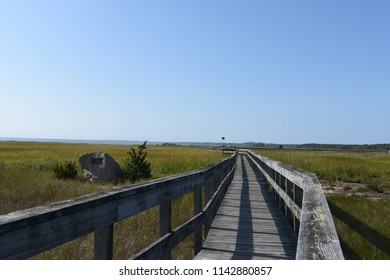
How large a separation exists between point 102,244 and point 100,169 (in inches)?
549

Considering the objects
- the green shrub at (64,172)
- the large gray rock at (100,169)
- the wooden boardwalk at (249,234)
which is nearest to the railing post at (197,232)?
the wooden boardwalk at (249,234)

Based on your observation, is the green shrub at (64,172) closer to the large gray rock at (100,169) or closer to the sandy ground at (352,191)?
the large gray rock at (100,169)

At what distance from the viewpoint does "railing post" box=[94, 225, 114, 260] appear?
2240 mm

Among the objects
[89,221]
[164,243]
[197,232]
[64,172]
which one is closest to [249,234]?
[197,232]

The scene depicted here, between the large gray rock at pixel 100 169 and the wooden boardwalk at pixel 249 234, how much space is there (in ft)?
26.7

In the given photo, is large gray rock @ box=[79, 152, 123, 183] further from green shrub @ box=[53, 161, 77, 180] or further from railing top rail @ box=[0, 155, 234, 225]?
railing top rail @ box=[0, 155, 234, 225]

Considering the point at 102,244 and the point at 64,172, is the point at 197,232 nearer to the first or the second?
the point at 102,244

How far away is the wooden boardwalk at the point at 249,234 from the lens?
4625mm

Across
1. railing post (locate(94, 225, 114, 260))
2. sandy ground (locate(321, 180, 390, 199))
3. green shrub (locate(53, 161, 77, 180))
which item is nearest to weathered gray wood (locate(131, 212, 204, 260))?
railing post (locate(94, 225, 114, 260))

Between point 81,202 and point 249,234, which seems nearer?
point 81,202

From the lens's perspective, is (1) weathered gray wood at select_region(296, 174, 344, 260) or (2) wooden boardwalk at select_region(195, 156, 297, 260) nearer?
(1) weathered gray wood at select_region(296, 174, 344, 260)

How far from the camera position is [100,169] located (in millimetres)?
15734

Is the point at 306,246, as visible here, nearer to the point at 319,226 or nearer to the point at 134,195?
the point at 319,226

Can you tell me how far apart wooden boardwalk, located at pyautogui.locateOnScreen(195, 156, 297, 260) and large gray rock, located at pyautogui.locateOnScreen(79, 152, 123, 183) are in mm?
8151
